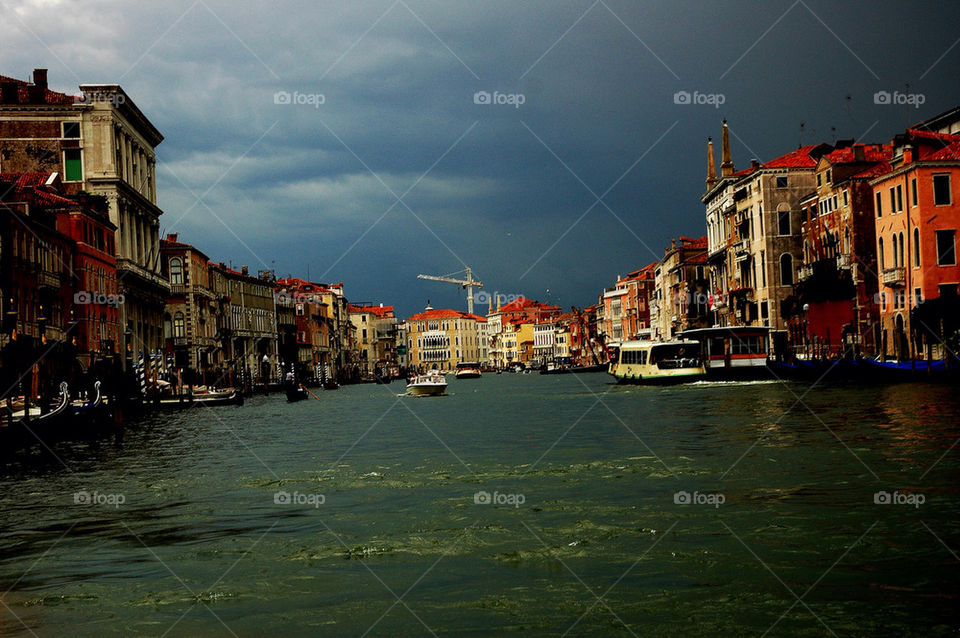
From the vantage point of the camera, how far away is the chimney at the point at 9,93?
4969 centimetres

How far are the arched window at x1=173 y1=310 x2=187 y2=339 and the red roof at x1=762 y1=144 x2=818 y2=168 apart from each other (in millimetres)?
39357

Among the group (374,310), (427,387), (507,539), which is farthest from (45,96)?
(374,310)

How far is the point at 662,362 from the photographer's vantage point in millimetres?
48562

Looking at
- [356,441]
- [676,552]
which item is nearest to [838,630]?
[676,552]

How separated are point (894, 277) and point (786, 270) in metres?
15.4

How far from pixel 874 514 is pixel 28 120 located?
4861 centimetres

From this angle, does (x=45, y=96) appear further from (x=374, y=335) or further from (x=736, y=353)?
(x=374, y=335)

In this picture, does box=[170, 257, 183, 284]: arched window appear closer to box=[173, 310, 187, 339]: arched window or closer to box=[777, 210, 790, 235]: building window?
box=[173, 310, 187, 339]: arched window

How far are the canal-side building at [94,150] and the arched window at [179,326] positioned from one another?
10687 mm

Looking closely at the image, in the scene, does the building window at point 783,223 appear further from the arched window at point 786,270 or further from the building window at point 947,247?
the building window at point 947,247

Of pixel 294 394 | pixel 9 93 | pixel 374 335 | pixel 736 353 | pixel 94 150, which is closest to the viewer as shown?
pixel 736 353

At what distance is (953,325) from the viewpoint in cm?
3666

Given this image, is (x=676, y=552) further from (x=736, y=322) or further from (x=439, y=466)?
(x=736, y=322)

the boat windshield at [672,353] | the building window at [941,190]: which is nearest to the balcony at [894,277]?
the building window at [941,190]
